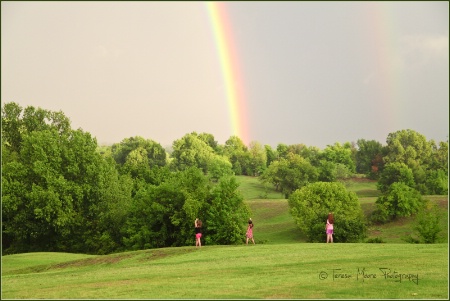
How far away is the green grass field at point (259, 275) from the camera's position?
1938 centimetres

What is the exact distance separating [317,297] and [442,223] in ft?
226

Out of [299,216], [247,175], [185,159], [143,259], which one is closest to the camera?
[143,259]

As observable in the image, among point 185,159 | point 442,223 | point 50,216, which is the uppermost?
point 185,159

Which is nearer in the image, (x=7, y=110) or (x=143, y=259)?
(x=143, y=259)

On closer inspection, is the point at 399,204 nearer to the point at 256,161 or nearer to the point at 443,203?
the point at 443,203

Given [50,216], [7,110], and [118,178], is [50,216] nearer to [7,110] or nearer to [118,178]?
[118,178]

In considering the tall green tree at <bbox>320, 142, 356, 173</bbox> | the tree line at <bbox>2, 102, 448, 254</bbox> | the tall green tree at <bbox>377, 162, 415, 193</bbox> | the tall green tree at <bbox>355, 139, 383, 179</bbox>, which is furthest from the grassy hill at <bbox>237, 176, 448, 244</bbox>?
the tall green tree at <bbox>320, 142, 356, 173</bbox>

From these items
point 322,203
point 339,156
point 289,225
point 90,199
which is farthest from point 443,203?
point 339,156

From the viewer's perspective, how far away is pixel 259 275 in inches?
937

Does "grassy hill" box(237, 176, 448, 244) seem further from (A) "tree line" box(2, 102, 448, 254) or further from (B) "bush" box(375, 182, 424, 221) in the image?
(A) "tree line" box(2, 102, 448, 254)

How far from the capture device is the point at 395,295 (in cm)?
1859

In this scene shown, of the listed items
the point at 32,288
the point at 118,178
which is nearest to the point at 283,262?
the point at 32,288

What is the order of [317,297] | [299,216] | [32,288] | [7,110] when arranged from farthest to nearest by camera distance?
[7,110] → [299,216] → [32,288] → [317,297]

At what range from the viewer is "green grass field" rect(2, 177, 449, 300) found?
19.4 metres
